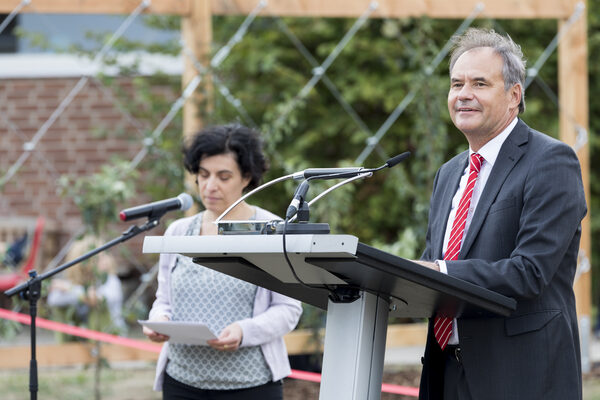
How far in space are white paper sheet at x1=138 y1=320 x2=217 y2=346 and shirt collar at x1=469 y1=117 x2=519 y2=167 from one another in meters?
1.11

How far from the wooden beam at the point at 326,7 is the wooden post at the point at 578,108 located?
22 centimetres

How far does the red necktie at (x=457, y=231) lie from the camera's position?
2.65 metres

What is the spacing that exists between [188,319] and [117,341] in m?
2.30

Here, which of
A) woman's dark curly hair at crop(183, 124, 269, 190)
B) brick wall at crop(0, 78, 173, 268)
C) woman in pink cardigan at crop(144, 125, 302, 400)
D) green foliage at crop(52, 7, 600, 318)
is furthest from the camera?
brick wall at crop(0, 78, 173, 268)

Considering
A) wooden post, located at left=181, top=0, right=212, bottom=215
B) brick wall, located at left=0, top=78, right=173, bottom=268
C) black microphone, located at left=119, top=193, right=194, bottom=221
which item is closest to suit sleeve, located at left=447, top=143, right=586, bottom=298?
black microphone, located at left=119, top=193, right=194, bottom=221

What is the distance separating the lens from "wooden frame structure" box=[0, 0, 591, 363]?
20.4 feet

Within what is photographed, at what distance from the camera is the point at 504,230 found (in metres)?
2.52

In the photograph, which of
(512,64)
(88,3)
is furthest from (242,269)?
(88,3)

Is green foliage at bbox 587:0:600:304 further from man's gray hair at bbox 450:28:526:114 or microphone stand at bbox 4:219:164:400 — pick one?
A: man's gray hair at bbox 450:28:526:114

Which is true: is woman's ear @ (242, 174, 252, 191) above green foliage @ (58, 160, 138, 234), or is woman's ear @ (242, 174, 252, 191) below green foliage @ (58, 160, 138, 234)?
below

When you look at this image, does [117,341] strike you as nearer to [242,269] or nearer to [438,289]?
[242,269]

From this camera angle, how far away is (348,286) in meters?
2.45

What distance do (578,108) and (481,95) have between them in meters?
4.69

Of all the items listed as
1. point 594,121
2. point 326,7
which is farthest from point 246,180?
point 594,121
